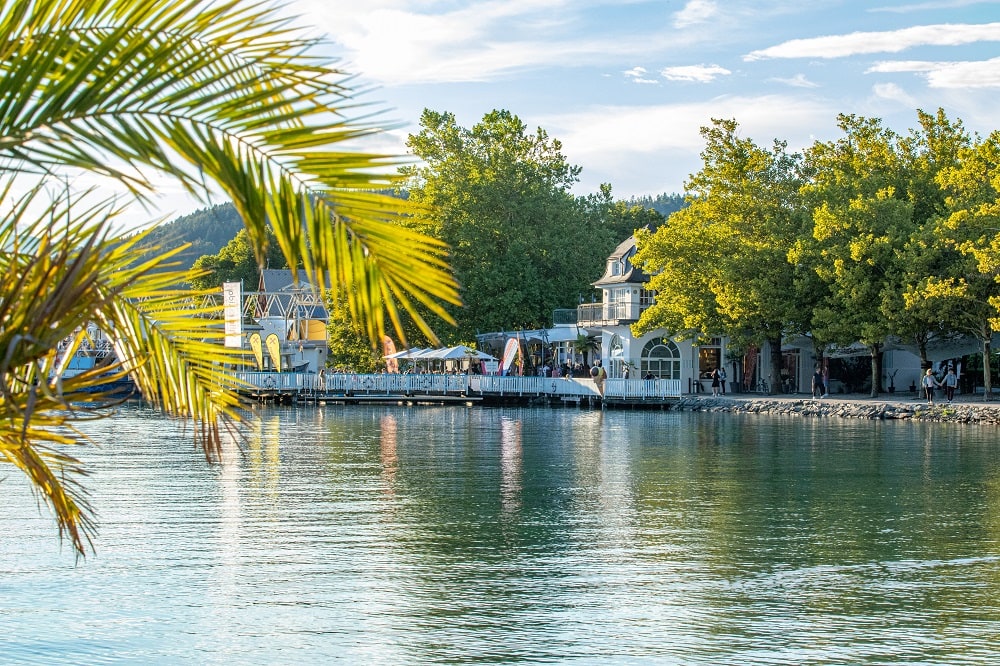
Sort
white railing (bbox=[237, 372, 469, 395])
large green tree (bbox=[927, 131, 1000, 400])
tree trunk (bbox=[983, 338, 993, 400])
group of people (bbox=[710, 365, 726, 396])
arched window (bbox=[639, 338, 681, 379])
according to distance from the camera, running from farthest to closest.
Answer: arched window (bbox=[639, 338, 681, 379]) → white railing (bbox=[237, 372, 469, 395]) → group of people (bbox=[710, 365, 726, 396]) → tree trunk (bbox=[983, 338, 993, 400]) → large green tree (bbox=[927, 131, 1000, 400])

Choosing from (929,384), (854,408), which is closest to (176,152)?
(854,408)

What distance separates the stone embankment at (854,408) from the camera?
144ft

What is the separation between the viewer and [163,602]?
12.1 m

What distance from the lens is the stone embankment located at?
43750 mm

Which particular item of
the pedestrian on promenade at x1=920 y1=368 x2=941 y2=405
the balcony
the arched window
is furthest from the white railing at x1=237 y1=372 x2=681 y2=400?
the pedestrian on promenade at x1=920 y1=368 x2=941 y2=405

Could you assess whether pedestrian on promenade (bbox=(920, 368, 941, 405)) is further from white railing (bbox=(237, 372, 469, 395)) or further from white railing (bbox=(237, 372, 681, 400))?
white railing (bbox=(237, 372, 469, 395))

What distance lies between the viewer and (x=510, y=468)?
26391 millimetres

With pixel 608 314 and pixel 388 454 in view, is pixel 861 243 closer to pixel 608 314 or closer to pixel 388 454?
pixel 608 314

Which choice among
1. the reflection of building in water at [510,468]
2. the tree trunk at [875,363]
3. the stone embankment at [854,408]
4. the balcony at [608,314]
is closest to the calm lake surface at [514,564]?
the reflection of building in water at [510,468]

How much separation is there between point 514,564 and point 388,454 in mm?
16199

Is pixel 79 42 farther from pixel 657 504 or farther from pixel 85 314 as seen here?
pixel 657 504

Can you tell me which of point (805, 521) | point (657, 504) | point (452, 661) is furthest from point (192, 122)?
point (657, 504)

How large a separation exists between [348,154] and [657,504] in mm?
16519

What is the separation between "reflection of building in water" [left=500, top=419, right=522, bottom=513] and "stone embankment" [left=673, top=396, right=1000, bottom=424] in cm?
1346
